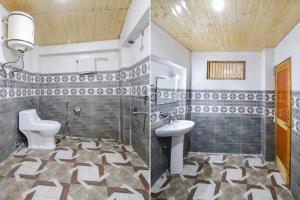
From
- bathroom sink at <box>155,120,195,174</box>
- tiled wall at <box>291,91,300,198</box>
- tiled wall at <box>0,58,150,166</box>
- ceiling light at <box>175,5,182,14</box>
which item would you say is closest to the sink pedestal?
bathroom sink at <box>155,120,195,174</box>

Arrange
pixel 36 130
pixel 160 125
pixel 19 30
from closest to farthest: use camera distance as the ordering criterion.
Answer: pixel 160 125 → pixel 19 30 → pixel 36 130

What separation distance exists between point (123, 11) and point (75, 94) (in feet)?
4.61

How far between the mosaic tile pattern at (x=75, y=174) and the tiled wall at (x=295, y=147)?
1.14m

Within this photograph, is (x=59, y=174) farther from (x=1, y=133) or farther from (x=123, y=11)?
(x=123, y=11)

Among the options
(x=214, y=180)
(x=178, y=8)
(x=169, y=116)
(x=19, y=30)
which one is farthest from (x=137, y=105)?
(x=19, y=30)

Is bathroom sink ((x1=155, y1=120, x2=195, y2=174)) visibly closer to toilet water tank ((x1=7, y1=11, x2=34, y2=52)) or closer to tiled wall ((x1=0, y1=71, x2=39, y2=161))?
toilet water tank ((x1=7, y1=11, x2=34, y2=52))

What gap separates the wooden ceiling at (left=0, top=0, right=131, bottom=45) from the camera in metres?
1.91

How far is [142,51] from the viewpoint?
201 centimetres

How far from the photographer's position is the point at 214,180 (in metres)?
1.16

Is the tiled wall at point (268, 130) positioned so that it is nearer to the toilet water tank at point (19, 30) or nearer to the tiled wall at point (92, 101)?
the tiled wall at point (92, 101)

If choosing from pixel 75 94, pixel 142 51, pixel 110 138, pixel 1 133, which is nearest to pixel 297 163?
pixel 142 51

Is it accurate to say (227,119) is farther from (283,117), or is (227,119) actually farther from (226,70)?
(283,117)

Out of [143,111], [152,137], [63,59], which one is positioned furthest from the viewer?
[63,59]

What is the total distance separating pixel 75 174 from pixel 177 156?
3.98 ft
